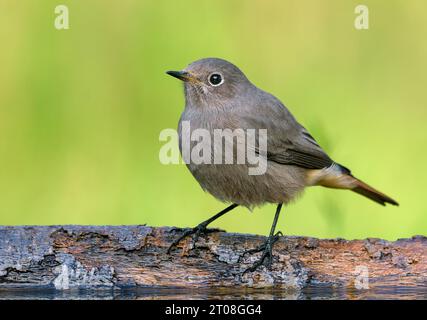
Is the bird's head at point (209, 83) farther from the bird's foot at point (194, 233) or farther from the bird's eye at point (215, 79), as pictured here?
the bird's foot at point (194, 233)

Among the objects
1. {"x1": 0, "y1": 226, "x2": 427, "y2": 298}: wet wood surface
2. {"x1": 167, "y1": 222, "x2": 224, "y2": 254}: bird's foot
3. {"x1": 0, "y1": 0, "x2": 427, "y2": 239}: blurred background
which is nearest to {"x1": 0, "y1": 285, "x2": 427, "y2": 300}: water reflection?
{"x1": 0, "y1": 226, "x2": 427, "y2": 298}: wet wood surface

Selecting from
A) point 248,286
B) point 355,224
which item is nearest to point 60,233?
point 248,286

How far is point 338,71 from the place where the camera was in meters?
10.0

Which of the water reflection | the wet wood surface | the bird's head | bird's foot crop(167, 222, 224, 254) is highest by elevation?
the bird's head

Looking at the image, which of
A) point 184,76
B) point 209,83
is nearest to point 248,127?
point 209,83

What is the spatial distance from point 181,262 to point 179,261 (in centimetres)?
2

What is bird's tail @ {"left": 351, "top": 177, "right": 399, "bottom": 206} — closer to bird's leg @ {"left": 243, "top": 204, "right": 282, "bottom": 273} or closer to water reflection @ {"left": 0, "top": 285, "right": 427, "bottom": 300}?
bird's leg @ {"left": 243, "top": 204, "right": 282, "bottom": 273}

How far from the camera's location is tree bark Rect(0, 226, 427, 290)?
5836mm

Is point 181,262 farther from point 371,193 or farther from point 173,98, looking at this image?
point 173,98

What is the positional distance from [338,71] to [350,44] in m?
0.46

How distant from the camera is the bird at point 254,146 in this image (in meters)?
6.61

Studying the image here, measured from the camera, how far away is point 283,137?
7043 millimetres

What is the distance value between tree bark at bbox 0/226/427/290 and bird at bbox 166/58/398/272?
12.7 inches

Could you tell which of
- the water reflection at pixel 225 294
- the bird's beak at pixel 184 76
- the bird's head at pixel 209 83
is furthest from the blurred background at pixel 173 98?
the water reflection at pixel 225 294
